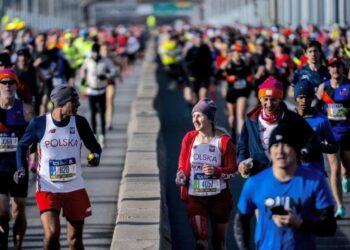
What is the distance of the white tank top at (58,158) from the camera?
991cm

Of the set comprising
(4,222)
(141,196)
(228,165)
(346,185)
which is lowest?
(346,185)

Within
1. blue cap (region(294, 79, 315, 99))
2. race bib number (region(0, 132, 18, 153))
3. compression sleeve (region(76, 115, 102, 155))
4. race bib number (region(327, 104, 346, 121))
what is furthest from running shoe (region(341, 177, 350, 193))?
compression sleeve (region(76, 115, 102, 155))

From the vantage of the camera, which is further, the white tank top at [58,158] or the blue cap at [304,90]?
the blue cap at [304,90]

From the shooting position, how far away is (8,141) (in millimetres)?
11219

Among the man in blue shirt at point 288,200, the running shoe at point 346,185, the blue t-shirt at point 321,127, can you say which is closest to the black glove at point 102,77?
the running shoe at point 346,185

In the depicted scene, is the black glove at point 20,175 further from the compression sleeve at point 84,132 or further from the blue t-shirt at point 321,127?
the blue t-shirt at point 321,127

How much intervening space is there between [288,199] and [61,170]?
3.26 meters

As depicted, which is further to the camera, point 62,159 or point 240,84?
point 240,84

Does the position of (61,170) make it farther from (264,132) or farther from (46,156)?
(264,132)

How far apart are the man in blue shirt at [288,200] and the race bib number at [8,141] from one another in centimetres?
434

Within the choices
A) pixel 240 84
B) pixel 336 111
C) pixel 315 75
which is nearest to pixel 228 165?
pixel 336 111

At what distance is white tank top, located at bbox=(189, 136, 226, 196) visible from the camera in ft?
32.7

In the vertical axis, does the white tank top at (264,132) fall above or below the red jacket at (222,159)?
above

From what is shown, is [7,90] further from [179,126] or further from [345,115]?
[179,126]
